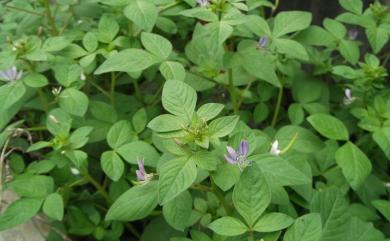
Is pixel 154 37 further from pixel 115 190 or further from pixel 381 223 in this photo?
pixel 381 223

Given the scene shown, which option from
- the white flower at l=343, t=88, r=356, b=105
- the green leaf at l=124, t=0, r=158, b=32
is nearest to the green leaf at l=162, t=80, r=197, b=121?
the green leaf at l=124, t=0, r=158, b=32

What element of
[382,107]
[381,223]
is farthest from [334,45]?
[381,223]

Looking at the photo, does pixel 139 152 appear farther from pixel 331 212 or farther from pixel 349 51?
pixel 349 51

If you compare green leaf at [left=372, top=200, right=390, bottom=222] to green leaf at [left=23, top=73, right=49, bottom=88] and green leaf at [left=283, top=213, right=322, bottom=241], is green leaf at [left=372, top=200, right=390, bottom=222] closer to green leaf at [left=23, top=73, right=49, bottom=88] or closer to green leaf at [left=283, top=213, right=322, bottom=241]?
green leaf at [left=283, top=213, right=322, bottom=241]

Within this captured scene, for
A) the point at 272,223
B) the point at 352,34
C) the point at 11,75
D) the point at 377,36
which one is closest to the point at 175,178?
the point at 272,223

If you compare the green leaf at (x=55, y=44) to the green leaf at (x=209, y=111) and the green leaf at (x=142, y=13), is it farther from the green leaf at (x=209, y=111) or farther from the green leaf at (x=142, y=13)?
the green leaf at (x=209, y=111)

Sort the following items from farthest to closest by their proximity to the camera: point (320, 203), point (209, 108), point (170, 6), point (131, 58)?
point (170, 6), point (131, 58), point (320, 203), point (209, 108)
